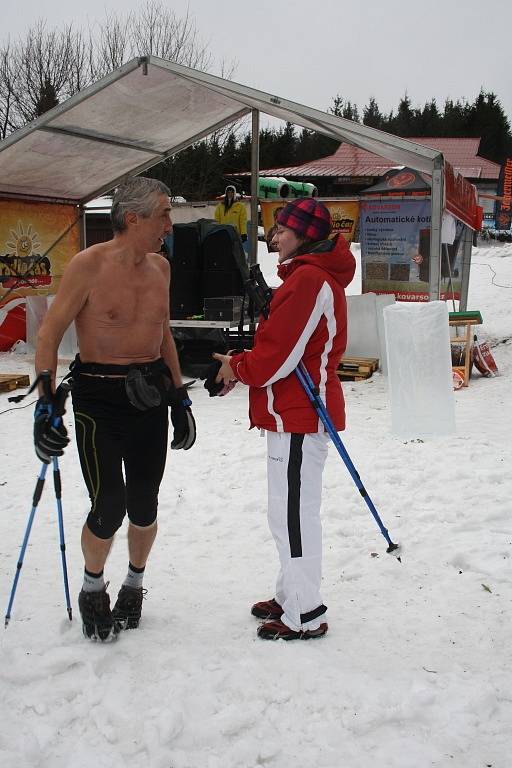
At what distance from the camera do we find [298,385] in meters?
2.96

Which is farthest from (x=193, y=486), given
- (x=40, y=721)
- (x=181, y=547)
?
(x=40, y=721)

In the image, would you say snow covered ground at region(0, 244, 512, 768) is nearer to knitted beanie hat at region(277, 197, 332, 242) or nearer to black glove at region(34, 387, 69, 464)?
black glove at region(34, 387, 69, 464)

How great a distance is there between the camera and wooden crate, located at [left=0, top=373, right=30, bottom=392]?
8562 millimetres

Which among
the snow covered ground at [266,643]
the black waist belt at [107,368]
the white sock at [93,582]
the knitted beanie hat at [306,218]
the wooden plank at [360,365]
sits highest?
the knitted beanie hat at [306,218]

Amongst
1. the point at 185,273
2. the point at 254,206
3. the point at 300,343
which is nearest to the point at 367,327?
the point at 254,206

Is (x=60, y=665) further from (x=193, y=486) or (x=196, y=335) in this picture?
(x=196, y=335)

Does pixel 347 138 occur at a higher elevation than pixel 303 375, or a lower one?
higher

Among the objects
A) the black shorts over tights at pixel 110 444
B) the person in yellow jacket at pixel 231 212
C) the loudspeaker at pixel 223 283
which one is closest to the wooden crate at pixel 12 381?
the loudspeaker at pixel 223 283

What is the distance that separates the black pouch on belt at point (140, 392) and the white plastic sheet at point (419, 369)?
3910 millimetres

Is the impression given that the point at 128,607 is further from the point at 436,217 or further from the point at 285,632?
the point at 436,217

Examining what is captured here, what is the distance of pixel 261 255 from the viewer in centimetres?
2523

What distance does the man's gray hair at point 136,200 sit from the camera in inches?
116

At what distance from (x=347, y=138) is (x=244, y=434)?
4021 mm

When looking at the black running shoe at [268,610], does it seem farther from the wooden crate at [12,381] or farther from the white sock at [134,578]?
the wooden crate at [12,381]
